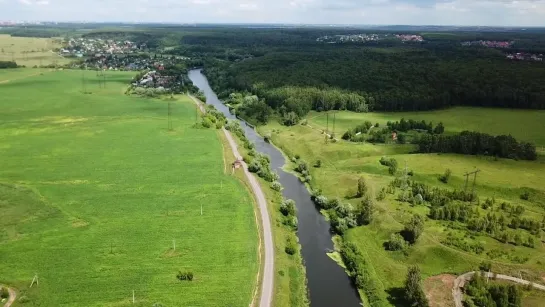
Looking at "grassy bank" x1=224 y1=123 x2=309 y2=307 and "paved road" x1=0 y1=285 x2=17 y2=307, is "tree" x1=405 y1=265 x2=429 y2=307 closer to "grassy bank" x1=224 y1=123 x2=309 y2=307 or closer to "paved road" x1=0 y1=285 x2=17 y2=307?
"grassy bank" x1=224 y1=123 x2=309 y2=307

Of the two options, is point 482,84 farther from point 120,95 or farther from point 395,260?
point 120,95

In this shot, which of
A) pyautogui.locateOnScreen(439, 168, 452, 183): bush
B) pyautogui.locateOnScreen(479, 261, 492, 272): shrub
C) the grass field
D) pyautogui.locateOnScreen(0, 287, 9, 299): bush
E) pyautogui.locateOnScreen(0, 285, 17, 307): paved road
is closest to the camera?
pyautogui.locateOnScreen(0, 285, 17, 307): paved road

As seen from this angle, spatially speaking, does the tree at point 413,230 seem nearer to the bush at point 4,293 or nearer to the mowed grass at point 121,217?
the mowed grass at point 121,217

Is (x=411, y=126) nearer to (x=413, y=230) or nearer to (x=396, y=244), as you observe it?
(x=413, y=230)

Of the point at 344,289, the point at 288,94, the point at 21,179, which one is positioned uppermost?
the point at 288,94

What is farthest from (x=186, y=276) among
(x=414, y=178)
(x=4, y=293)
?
(x=414, y=178)

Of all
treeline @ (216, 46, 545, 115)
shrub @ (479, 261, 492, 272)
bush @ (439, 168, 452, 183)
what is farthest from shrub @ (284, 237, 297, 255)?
treeline @ (216, 46, 545, 115)

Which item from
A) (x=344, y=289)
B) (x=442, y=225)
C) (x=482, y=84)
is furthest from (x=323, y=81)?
(x=344, y=289)
